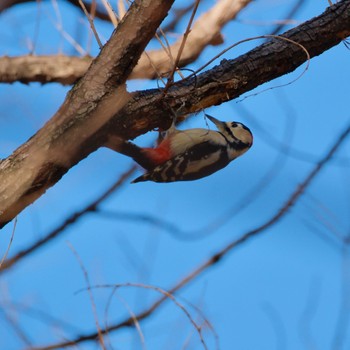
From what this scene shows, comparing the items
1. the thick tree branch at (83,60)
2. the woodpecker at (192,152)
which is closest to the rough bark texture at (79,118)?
the woodpecker at (192,152)

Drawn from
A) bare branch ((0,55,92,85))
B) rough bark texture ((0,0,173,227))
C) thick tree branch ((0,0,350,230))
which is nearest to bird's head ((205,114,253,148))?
bare branch ((0,55,92,85))

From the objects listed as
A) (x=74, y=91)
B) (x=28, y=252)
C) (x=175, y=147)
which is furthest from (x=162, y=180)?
(x=74, y=91)

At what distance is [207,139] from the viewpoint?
163 inches

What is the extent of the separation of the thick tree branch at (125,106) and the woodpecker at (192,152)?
63 centimetres

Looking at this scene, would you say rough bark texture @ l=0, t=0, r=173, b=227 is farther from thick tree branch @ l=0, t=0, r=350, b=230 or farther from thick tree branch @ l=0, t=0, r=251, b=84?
thick tree branch @ l=0, t=0, r=251, b=84

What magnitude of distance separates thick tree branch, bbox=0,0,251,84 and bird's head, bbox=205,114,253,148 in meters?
0.56

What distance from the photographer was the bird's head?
4.30 metres

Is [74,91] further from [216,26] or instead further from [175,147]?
[216,26]

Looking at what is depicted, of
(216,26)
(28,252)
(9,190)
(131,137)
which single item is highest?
(216,26)

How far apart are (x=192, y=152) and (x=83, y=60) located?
1.33 metres

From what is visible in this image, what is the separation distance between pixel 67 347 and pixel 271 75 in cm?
149

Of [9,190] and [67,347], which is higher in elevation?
[9,190]

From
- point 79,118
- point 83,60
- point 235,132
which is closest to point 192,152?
point 235,132

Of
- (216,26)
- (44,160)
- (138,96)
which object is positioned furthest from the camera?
(216,26)
